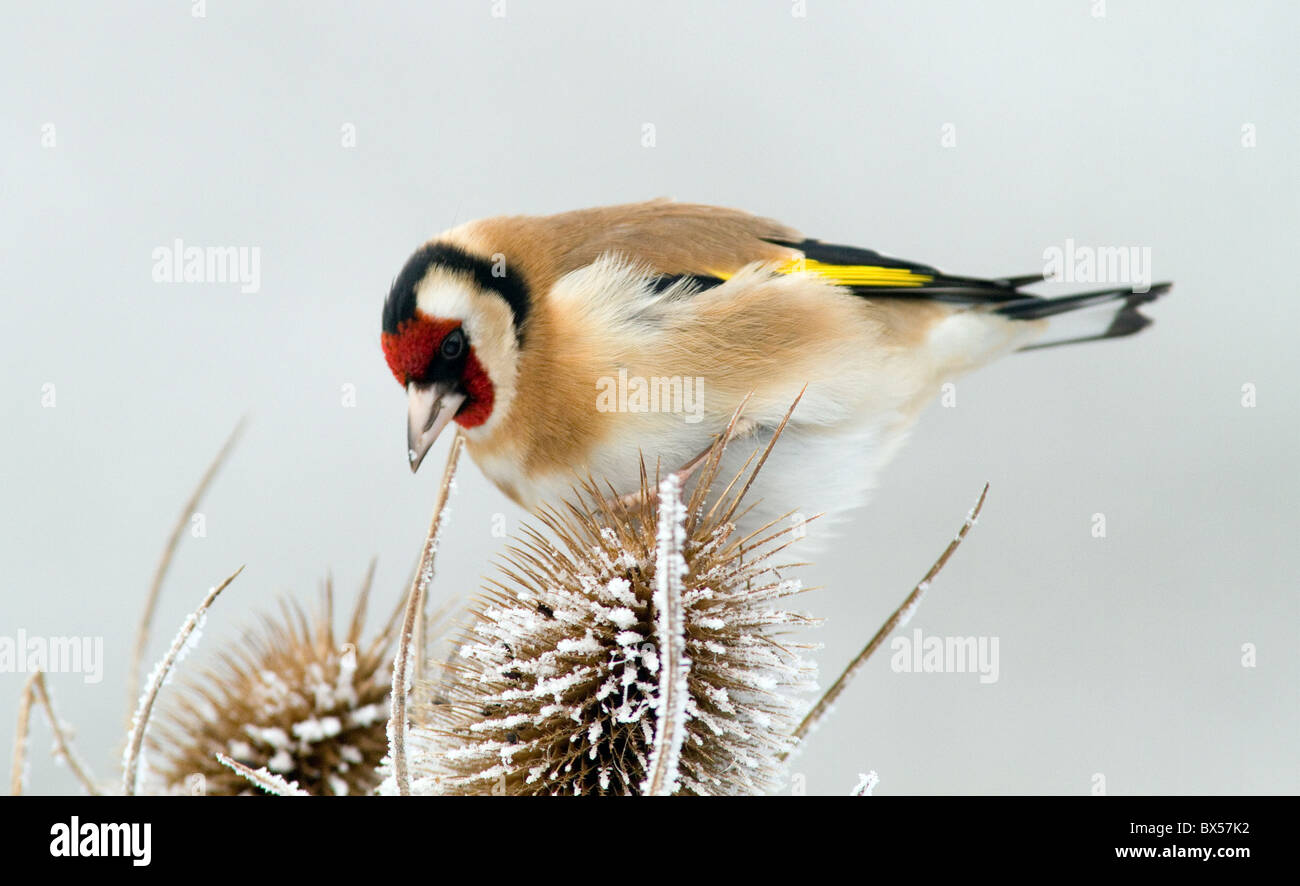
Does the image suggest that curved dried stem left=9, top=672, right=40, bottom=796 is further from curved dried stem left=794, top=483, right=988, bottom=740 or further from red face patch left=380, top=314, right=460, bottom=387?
curved dried stem left=794, top=483, right=988, bottom=740

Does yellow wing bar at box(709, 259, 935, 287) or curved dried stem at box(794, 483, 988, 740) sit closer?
curved dried stem at box(794, 483, 988, 740)

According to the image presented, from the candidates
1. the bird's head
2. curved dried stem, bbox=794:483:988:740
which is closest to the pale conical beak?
the bird's head

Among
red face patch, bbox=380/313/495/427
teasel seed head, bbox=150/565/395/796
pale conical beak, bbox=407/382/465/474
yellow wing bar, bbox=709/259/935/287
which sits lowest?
teasel seed head, bbox=150/565/395/796

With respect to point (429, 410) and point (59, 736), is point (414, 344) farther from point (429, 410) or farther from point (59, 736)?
point (59, 736)

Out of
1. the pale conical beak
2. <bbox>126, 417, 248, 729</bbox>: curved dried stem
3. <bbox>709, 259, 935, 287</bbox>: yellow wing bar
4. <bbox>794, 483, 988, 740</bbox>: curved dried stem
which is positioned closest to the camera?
<bbox>794, 483, 988, 740</bbox>: curved dried stem

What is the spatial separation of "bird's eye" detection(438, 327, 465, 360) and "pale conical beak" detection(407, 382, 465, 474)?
0.25 ft

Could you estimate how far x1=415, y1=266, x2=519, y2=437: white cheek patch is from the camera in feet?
9.25

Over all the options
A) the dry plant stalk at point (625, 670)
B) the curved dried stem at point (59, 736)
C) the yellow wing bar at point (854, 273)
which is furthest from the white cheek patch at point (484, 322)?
the curved dried stem at point (59, 736)

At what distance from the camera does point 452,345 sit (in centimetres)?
282

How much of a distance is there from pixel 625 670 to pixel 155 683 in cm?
73

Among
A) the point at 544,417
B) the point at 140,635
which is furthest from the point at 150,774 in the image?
the point at 544,417

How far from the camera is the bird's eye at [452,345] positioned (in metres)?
2.79

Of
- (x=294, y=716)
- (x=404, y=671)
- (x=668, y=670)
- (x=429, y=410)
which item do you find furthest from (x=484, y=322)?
(x=668, y=670)
